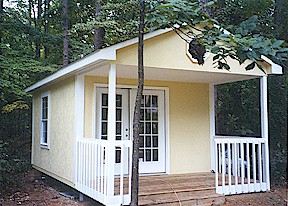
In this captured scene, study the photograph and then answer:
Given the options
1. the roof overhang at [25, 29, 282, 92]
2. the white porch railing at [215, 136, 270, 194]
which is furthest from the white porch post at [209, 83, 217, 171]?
the white porch railing at [215, 136, 270, 194]

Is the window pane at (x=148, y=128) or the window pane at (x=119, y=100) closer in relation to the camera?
the window pane at (x=119, y=100)

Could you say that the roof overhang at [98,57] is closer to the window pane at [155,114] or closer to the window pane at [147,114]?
the window pane at [147,114]

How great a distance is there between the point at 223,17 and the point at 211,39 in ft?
23.9

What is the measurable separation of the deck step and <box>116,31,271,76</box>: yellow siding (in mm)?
2167

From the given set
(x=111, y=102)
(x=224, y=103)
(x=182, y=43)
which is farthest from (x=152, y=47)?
(x=224, y=103)

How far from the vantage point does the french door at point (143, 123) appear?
7.08 m

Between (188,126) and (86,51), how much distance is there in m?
6.45

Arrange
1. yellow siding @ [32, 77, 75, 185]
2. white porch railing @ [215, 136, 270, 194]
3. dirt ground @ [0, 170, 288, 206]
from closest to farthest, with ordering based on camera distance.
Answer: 1. dirt ground @ [0, 170, 288, 206]
2. white porch railing @ [215, 136, 270, 194]
3. yellow siding @ [32, 77, 75, 185]

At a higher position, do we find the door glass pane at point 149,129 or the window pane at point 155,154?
the door glass pane at point 149,129

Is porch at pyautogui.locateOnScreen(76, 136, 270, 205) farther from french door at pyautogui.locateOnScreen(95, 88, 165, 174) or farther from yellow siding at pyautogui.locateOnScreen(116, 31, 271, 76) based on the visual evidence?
yellow siding at pyautogui.locateOnScreen(116, 31, 271, 76)

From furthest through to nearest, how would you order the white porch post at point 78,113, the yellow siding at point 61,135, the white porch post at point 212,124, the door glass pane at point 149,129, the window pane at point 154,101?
the white porch post at point 212,124
the window pane at point 154,101
the door glass pane at point 149,129
the yellow siding at point 61,135
the white porch post at point 78,113

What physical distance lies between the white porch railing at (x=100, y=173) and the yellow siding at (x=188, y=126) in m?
1.51

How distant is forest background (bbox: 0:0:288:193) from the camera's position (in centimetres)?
848

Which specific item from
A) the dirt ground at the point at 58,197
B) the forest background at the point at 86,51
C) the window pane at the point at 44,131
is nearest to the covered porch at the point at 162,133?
the dirt ground at the point at 58,197
